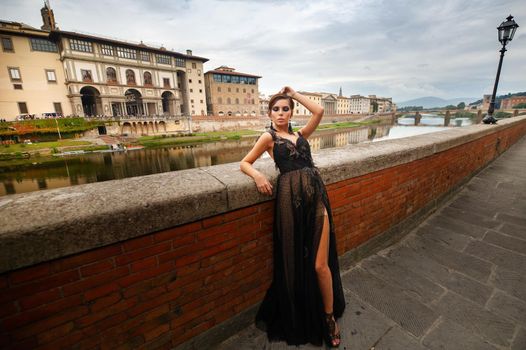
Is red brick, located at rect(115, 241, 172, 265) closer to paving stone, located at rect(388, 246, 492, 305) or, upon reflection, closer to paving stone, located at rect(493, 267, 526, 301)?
paving stone, located at rect(388, 246, 492, 305)

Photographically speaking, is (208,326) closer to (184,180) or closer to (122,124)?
(184,180)

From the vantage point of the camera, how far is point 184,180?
68.3 inches

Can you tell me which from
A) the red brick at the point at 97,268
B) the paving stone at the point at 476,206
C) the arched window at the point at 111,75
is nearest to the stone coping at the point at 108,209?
the red brick at the point at 97,268

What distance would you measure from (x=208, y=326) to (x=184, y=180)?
1.13 meters

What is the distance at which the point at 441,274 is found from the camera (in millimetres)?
2625

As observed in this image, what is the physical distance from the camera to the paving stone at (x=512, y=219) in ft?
12.0

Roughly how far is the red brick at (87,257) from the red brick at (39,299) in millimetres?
125

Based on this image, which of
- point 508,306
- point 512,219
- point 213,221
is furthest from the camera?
point 512,219

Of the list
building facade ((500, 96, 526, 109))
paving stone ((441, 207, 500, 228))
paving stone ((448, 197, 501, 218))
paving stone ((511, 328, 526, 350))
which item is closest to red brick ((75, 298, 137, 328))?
paving stone ((511, 328, 526, 350))

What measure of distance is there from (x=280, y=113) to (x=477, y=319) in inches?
94.8

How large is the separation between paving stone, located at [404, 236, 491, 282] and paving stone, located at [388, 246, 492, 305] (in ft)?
0.34

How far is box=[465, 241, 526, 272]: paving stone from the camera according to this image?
8.98 ft

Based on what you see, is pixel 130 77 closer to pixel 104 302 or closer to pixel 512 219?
pixel 104 302

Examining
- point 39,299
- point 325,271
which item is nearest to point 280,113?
point 325,271
